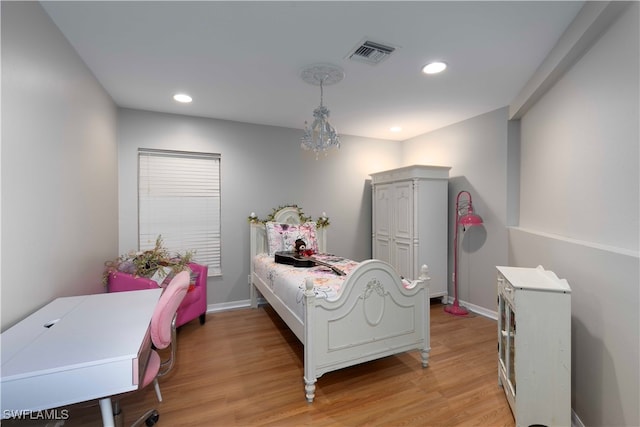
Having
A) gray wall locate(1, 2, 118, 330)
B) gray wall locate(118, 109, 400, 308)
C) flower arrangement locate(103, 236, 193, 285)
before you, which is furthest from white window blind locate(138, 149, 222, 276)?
gray wall locate(1, 2, 118, 330)

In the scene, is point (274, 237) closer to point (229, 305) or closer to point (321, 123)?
point (229, 305)

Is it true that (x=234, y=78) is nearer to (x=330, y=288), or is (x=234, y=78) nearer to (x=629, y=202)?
(x=330, y=288)

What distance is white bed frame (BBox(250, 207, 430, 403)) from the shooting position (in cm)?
212

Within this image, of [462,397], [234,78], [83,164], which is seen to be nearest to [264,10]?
[234,78]

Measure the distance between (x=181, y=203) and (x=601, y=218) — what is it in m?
4.05

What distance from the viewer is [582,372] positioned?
187 centimetres

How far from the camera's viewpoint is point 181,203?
3.85 m

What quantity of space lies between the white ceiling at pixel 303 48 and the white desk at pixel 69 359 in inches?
71.2

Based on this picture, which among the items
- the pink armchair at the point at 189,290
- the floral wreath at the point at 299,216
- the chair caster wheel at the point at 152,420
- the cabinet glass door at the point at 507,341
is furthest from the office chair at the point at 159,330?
the floral wreath at the point at 299,216

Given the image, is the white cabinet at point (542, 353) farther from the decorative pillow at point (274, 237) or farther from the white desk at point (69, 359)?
the decorative pillow at point (274, 237)

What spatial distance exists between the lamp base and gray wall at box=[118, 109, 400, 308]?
1462 millimetres

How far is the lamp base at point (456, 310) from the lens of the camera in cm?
377

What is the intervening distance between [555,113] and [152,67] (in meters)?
3.39

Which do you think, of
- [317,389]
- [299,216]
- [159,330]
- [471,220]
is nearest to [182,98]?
[299,216]
